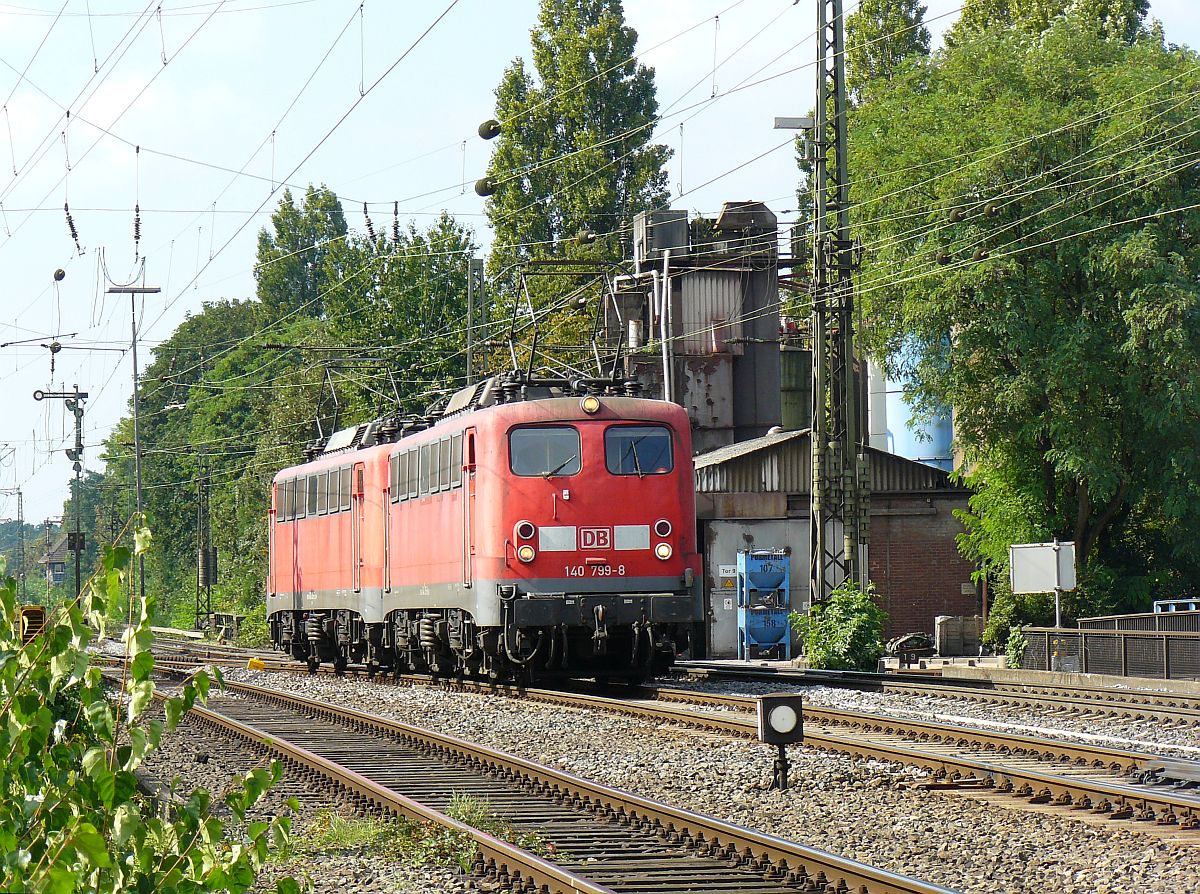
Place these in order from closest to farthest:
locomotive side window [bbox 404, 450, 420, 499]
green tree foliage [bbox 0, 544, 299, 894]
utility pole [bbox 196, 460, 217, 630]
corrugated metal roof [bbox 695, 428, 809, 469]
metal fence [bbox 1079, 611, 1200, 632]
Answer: green tree foliage [bbox 0, 544, 299, 894] < locomotive side window [bbox 404, 450, 420, 499] < metal fence [bbox 1079, 611, 1200, 632] < corrugated metal roof [bbox 695, 428, 809, 469] < utility pole [bbox 196, 460, 217, 630]

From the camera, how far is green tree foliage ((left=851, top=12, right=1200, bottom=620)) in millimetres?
30422

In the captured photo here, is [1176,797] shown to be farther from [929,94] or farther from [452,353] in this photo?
[452,353]

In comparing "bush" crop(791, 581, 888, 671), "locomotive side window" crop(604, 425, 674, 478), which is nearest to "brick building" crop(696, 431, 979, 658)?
"bush" crop(791, 581, 888, 671)

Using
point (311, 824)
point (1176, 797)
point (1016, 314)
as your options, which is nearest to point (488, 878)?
point (311, 824)

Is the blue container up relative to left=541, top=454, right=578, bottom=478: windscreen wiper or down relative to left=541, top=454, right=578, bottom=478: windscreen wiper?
down

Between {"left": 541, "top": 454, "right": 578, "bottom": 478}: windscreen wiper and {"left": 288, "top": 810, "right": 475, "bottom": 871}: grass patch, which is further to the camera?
{"left": 541, "top": 454, "right": 578, "bottom": 478}: windscreen wiper

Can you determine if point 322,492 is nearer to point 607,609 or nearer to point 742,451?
point 607,609

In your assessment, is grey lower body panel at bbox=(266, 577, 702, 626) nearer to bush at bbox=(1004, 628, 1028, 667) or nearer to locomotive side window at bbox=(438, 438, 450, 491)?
locomotive side window at bbox=(438, 438, 450, 491)

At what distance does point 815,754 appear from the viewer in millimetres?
→ 13773

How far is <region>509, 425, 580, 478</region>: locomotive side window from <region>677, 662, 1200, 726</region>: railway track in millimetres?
4826

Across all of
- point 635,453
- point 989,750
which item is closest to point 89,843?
point 989,750

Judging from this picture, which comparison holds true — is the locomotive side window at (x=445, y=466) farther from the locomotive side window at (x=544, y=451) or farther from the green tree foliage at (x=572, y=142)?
the green tree foliage at (x=572, y=142)

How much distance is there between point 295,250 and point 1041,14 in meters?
59.7

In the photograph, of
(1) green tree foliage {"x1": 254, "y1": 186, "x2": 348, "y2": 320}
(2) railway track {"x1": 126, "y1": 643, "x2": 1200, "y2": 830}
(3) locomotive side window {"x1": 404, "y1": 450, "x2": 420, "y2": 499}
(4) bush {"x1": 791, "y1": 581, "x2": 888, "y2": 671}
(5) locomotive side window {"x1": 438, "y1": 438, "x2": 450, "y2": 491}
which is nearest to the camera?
(2) railway track {"x1": 126, "y1": 643, "x2": 1200, "y2": 830}
